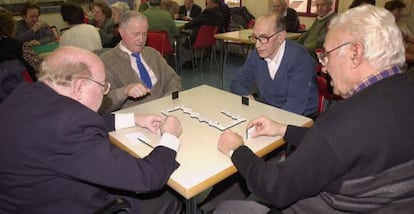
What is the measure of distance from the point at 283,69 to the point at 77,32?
8.05 ft

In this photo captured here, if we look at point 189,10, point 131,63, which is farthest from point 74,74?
point 189,10

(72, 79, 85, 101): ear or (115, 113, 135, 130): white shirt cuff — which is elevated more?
(72, 79, 85, 101): ear

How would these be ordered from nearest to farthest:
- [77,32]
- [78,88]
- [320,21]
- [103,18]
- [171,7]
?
1. [78,88]
2. [77,32]
3. [320,21]
4. [103,18]
5. [171,7]

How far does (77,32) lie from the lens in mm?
3467

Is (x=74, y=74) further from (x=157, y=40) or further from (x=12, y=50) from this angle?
(x=157, y=40)

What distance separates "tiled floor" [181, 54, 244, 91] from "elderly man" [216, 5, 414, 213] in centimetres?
385

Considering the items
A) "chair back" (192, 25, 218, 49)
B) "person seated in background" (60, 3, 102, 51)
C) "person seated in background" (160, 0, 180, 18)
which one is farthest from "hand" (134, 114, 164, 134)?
"person seated in background" (160, 0, 180, 18)

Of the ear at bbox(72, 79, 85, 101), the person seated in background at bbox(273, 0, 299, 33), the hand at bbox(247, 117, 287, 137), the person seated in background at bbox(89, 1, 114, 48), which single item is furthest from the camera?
the person seated in background at bbox(273, 0, 299, 33)

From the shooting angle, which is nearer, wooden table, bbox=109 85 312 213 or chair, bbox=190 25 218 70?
wooden table, bbox=109 85 312 213

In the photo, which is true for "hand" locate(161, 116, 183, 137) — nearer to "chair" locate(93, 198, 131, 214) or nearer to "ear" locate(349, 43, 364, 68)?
"chair" locate(93, 198, 131, 214)

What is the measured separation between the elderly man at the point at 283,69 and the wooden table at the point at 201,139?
0.33 m

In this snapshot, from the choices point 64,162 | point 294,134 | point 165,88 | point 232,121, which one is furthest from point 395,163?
point 165,88

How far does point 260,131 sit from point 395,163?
67cm

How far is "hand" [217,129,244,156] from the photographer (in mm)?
1326
